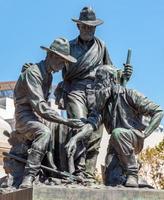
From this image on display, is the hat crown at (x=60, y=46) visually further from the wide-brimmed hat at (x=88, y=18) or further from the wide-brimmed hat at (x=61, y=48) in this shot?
the wide-brimmed hat at (x=88, y=18)

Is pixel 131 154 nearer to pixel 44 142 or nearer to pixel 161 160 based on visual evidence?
pixel 44 142

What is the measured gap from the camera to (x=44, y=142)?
1056 cm

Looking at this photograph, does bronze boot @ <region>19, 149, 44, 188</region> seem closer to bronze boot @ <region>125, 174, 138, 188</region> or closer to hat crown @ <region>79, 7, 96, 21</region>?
bronze boot @ <region>125, 174, 138, 188</region>

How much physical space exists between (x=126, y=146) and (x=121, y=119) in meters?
0.48

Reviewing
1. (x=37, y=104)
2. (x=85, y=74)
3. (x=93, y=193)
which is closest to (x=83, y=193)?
(x=93, y=193)

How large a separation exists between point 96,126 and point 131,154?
725mm

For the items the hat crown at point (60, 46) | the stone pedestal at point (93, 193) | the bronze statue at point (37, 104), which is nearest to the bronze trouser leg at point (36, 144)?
the bronze statue at point (37, 104)

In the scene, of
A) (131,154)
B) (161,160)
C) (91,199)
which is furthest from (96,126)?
(161,160)

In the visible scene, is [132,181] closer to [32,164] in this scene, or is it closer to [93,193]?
[93,193]

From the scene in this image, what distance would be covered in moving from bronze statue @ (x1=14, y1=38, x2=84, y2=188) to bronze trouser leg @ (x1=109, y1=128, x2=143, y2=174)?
599 millimetres

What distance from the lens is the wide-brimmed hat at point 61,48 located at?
11.0 metres

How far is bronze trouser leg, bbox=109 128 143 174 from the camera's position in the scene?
10727 mm

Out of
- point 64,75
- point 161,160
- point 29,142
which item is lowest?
point 161,160

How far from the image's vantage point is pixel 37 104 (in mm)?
10695
